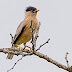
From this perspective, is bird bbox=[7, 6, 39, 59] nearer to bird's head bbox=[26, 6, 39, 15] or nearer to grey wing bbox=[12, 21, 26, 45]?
grey wing bbox=[12, 21, 26, 45]

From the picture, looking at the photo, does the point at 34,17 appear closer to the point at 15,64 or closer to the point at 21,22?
the point at 21,22

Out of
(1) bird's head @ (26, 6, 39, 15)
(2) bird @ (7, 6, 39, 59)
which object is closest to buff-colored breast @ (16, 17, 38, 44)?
(2) bird @ (7, 6, 39, 59)

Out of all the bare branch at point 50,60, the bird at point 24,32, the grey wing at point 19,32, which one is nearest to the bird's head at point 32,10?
the bird at point 24,32

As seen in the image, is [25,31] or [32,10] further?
[32,10]

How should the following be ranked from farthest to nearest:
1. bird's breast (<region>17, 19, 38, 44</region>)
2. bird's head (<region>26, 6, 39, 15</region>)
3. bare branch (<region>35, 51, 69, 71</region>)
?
bird's head (<region>26, 6, 39, 15</region>) → bird's breast (<region>17, 19, 38, 44</region>) → bare branch (<region>35, 51, 69, 71</region>)

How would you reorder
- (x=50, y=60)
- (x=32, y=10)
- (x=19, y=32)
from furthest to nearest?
(x=32, y=10), (x=19, y=32), (x=50, y=60)

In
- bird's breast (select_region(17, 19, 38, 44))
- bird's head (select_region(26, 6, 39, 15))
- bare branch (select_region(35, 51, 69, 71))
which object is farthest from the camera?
bird's head (select_region(26, 6, 39, 15))

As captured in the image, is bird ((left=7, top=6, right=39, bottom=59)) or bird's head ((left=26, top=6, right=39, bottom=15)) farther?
bird's head ((left=26, top=6, right=39, bottom=15))

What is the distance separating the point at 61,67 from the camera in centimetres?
617

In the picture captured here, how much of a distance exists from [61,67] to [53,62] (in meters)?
0.29

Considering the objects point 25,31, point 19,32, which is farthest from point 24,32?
point 19,32

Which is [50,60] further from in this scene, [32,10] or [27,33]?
[32,10]

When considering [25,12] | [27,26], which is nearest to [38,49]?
[27,26]

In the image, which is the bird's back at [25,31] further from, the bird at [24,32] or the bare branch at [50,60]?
the bare branch at [50,60]
